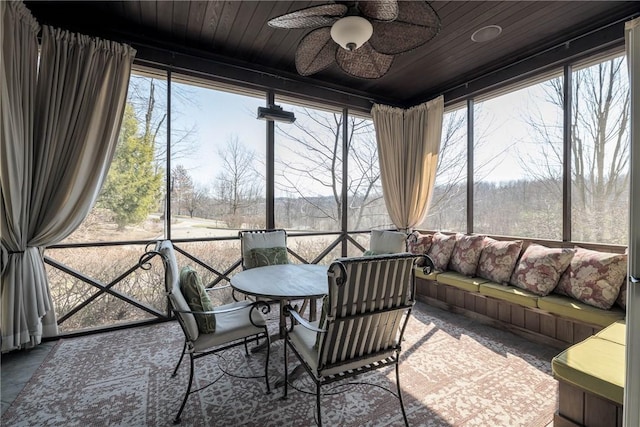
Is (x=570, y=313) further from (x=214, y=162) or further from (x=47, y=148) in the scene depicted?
(x=47, y=148)

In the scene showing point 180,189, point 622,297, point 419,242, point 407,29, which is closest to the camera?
point 407,29

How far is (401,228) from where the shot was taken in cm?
448

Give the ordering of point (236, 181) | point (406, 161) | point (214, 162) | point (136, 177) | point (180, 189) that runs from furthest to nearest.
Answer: point (406, 161) < point (236, 181) < point (214, 162) < point (180, 189) < point (136, 177)

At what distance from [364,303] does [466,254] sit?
2478 mm

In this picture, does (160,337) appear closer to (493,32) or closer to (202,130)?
(202,130)

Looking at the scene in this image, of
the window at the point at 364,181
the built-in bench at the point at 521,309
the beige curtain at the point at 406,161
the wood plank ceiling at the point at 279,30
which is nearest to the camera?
the built-in bench at the point at 521,309

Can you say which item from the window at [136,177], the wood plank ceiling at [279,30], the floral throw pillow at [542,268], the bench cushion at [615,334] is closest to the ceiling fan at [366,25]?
the wood plank ceiling at [279,30]

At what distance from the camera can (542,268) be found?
2734 mm

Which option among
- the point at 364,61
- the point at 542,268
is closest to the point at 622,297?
the point at 542,268

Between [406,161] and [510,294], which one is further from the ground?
[406,161]

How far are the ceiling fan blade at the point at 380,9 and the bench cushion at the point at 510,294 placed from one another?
8.85 ft

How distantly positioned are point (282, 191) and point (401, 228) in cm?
198

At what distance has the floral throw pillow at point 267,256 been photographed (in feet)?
9.78

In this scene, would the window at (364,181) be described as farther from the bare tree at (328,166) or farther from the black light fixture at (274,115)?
the black light fixture at (274,115)
